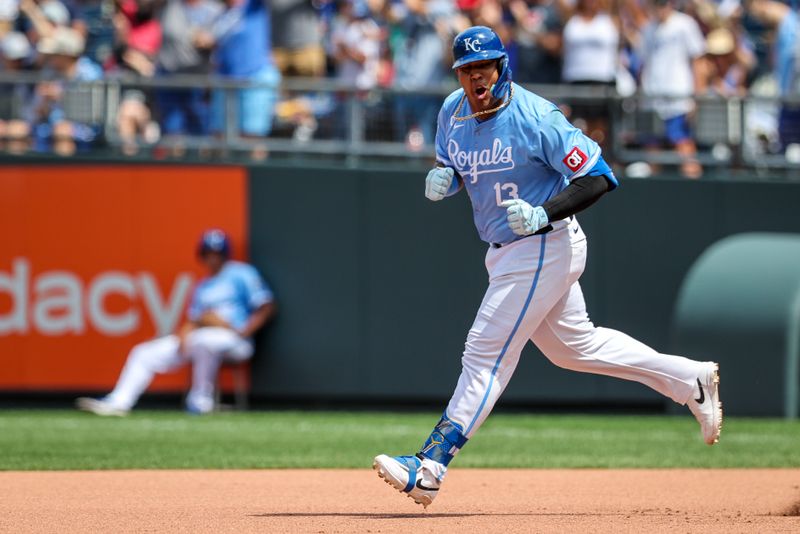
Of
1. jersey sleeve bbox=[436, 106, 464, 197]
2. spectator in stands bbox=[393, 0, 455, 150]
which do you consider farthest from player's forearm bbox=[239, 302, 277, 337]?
jersey sleeve bbox=[436, 106, 464, 197]

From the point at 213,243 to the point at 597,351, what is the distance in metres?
6.10

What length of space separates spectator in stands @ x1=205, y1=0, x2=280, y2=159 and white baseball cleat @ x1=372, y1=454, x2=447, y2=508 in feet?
21.9

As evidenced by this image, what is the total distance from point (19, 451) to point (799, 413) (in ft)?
20.9

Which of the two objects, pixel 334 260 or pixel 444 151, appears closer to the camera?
pixel 444 151

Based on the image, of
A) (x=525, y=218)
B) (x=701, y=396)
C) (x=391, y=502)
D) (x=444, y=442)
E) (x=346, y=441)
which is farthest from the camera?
(x=346, y=441)

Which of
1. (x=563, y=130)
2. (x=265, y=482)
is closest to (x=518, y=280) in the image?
(x=563, y=130)

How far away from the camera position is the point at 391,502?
7.00 m

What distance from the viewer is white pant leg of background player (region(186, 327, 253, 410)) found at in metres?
11.9

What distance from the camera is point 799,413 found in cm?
1143

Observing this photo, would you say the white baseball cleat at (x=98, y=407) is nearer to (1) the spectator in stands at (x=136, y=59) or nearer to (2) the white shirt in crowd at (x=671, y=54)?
(1) the spectator in stands at (x=136, y=59)

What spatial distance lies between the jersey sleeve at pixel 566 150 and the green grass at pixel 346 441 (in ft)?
9.88

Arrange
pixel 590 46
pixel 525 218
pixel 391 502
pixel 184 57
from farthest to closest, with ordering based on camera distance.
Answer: pixel 184 57 → pixel 590 46 → pixel 391 502 → pixel 525 218

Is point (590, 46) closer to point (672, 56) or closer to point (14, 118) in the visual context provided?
point (672, 56)

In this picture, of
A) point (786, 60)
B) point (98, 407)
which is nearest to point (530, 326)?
point (98, 407)
